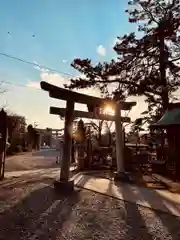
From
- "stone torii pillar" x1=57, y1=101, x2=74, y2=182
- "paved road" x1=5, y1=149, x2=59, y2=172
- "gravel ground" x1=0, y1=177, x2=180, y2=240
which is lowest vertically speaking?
"gravel ground" x1=0, y1=177, x2=180, y2=240

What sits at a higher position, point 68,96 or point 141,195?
point 68,96

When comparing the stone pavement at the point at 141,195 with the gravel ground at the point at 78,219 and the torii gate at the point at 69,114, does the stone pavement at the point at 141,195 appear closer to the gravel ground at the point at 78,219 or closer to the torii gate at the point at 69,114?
the gravel ground at the point at 78,219

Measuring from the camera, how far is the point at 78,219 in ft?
14.9

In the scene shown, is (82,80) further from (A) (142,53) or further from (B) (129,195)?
(B) (129,195)

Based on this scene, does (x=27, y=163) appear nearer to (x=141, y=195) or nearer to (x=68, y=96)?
(x=68, y=96)

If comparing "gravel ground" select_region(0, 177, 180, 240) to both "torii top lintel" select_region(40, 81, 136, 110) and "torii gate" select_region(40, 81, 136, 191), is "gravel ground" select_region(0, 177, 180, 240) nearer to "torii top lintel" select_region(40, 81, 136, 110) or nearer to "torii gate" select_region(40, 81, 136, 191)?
"torii gate" select_region(40, 81, 136, 191)

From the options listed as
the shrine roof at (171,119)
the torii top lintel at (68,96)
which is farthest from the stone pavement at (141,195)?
the shrine roof at (171,119)

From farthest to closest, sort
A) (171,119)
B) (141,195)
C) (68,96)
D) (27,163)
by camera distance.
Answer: (27,163) → (171,119) → (68,96) → (141,195)

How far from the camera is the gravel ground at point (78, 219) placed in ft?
12.4

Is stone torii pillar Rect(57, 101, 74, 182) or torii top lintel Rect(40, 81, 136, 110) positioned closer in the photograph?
torii top lintel Rect(40, 81, 136, 110)

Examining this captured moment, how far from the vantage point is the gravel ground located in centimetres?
377

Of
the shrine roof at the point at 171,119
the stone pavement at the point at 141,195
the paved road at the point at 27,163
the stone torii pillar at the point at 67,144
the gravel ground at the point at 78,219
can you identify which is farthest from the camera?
the paved road at the point at 27,163

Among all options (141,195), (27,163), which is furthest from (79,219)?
(27,163)

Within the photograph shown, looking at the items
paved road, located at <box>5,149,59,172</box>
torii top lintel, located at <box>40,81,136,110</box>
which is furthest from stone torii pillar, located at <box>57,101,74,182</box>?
paved road, located at <box>5,149,59,172</box>
